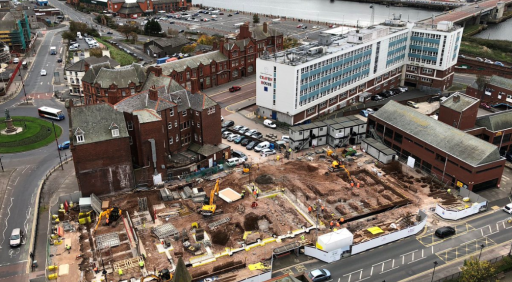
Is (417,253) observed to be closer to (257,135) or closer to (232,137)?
(257,135)

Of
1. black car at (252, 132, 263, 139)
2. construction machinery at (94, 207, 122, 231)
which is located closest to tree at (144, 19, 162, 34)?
black car at (252, 132, 263, 139)

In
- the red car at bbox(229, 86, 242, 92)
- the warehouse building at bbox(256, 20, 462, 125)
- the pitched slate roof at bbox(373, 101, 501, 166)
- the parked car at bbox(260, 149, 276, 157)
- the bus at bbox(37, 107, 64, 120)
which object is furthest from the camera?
the red car at bbox(229, 86, 242, 92)

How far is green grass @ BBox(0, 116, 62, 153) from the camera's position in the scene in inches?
3063

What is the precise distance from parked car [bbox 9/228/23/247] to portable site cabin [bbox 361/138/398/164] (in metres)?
54.2

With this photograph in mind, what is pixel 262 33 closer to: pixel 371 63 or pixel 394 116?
pixel 371 63

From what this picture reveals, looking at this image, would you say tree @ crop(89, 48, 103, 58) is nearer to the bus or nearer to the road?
the bus

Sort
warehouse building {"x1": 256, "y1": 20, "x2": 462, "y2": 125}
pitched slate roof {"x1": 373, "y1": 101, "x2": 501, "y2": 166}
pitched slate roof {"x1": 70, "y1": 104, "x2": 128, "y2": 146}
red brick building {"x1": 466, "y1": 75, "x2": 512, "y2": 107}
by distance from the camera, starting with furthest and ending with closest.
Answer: red brick building {"x1": 466, "y1": 75, "x2": 512, "y2": 107} → warehouse building {"x1": 256, "y1": 20, "x2": 462, "y2": 125} → pitched slate roof {"x1": 373, "y1": 101, "x2": 501, "y2": 166} → pitched slate roof {"x1": 70, "y1": 104, "x2": 128, "y2": 146}

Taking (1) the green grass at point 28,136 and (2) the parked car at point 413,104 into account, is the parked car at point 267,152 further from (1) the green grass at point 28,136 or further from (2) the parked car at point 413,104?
(2) the parked car at point 413,104

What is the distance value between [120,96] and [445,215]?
203 feet

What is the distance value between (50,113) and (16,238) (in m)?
42.2

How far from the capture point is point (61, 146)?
7725cm

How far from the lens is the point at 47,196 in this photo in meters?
63.6

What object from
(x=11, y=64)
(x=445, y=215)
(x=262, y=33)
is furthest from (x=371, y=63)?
(x=11, y=64)

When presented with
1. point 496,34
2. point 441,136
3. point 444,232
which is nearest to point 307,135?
point 441,136
